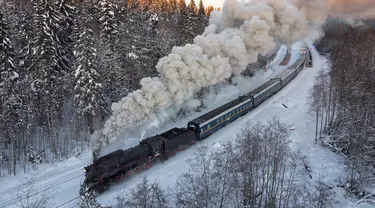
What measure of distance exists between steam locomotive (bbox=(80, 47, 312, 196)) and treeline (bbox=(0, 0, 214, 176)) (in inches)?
358

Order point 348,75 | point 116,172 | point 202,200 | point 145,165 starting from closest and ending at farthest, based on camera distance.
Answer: point 202,200
point 116,172
point 145,165
point 348,75

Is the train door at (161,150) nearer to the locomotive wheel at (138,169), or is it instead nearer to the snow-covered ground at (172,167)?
the snow-covered ground at (172,167)

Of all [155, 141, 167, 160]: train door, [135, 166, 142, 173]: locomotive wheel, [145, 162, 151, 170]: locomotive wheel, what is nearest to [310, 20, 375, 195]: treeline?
[155, 141, 167, 160]: train door

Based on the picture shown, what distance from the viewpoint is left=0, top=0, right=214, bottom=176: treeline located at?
88.1 feet

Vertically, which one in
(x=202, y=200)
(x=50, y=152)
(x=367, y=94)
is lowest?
(x=50, y=152)

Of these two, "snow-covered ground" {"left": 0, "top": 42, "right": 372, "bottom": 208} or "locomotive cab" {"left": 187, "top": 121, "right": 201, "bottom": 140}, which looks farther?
"locomotive cab" {"left": 187, "top": 121, "right": 201, "bottom": 140}

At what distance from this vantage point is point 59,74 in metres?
31.8

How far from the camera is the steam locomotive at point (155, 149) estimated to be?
19.9 m

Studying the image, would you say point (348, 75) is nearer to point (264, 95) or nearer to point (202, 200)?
point (264, 95)

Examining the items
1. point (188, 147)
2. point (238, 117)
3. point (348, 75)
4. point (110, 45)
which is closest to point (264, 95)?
point (238, 117)

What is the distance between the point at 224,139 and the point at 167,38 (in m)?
20.7

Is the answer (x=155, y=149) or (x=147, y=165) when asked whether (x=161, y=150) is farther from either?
(x=147, y=165)

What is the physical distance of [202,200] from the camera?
1517 cm

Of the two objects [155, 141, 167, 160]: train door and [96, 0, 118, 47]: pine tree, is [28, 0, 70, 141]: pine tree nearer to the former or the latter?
[96, 0, 118, 47]: pine tree
